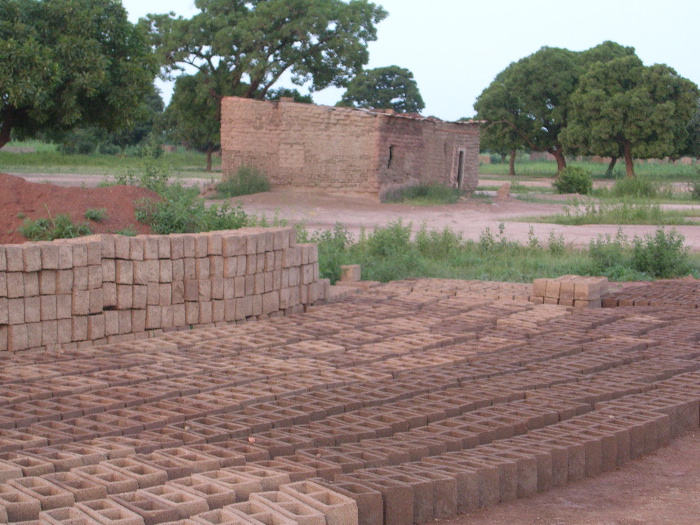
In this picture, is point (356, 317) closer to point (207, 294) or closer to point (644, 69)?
point (207, 294)

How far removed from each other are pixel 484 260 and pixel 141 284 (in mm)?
6861

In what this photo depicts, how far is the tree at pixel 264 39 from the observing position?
3381 centimetres

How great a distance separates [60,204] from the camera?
29.8 ft

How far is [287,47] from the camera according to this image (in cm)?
3472

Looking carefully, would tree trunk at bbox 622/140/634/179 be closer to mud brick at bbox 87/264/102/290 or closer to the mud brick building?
the mud brick building

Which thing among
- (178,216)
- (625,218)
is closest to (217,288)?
(178,216)

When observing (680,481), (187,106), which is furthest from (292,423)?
(187,106)

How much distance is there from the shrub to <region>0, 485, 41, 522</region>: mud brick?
539cm

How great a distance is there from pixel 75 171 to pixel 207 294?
26.4m

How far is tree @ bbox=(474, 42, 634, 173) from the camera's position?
138 feet

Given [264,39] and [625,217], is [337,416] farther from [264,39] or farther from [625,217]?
[264,39]

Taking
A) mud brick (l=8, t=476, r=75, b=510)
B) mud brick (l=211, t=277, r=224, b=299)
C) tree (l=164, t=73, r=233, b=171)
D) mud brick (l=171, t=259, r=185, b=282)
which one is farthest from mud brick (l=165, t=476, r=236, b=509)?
tree (l=164, t=73, r=233, b=171)

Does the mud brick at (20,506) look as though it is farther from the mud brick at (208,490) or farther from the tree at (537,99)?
the tree at (537,99)

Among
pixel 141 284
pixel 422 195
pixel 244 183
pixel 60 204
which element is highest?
pixel 60 204
